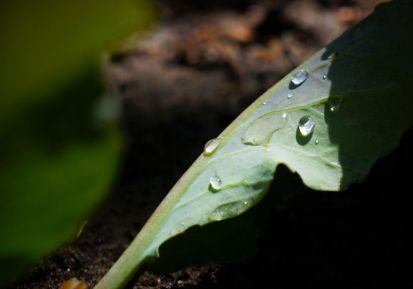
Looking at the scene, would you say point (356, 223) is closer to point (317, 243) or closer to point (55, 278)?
point (317, 243)

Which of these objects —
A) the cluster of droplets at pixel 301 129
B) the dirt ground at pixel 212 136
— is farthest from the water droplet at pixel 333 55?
the dirt ground at pixel 212 136

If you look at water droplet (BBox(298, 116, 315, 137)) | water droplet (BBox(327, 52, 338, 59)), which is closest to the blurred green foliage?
water droplet (BBox(298, 116, 315, 137))

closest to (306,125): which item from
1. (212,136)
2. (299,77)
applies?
(299,77)

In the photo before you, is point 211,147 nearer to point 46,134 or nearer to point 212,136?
point 212,136

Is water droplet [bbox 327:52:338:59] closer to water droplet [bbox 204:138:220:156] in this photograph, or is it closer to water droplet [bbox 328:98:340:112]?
water droplet [bbox 328:98:340:112]

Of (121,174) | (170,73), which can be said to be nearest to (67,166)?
(121,174)
